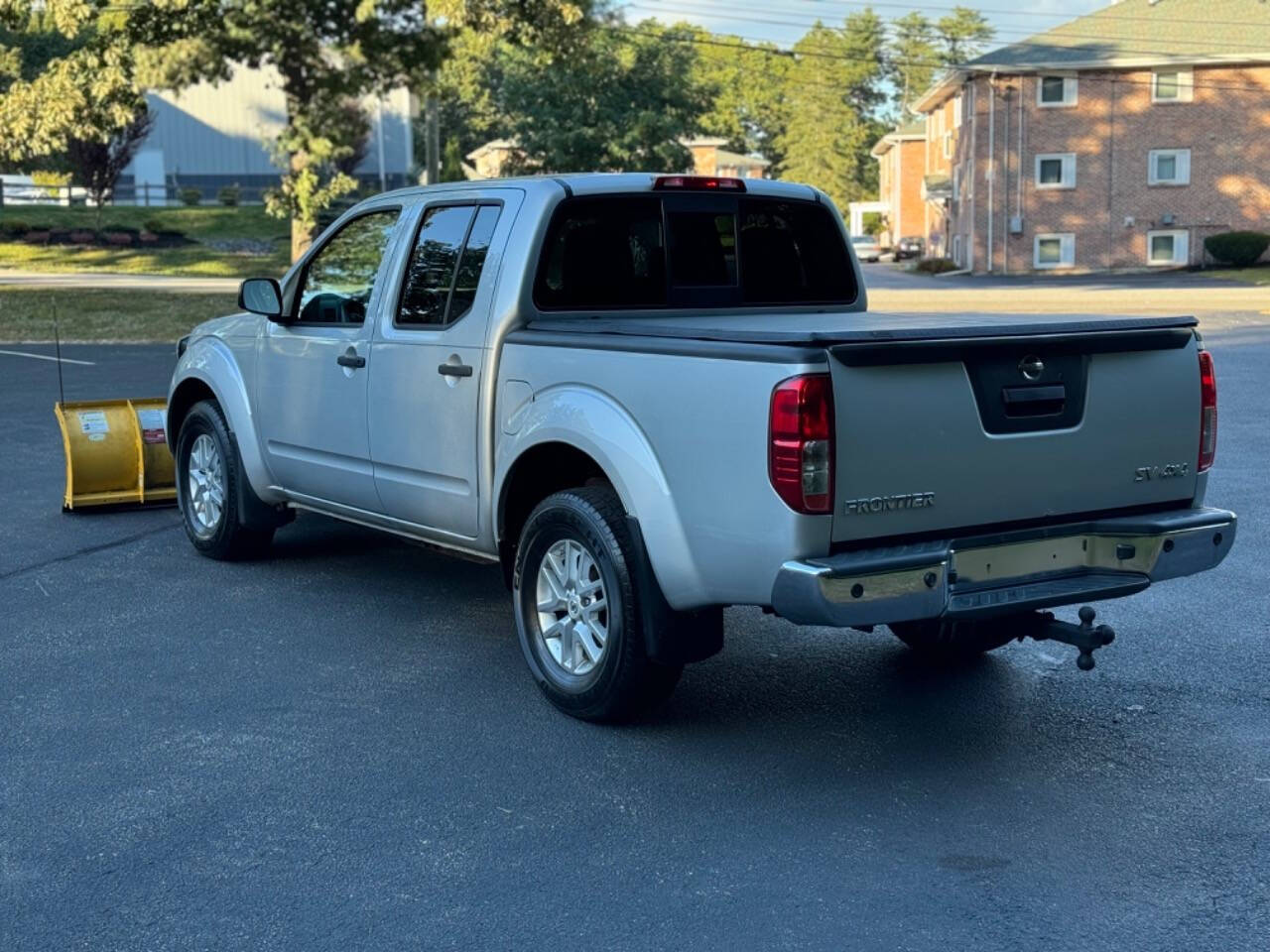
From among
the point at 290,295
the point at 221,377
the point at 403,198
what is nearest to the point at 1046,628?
the point at 403,198

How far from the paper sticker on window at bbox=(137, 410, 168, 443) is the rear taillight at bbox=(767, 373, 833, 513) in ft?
20.9

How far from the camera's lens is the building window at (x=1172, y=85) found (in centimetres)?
5069

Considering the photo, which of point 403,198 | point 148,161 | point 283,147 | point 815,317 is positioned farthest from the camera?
point 148,161

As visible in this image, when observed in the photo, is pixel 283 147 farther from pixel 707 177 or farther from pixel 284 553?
pixel 707 177

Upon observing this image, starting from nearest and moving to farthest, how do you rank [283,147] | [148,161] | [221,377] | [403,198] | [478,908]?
[478,908], [403,198], [221,377], [283,147], [148,161]

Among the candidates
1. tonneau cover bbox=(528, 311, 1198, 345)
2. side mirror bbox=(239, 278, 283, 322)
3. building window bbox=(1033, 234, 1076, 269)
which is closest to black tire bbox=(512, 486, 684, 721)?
tonneau cover bbox=(528, 311, 1198, 345)

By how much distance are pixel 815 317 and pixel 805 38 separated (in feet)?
506

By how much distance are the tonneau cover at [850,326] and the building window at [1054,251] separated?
47.1 meters

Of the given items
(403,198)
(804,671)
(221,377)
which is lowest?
(804,671)

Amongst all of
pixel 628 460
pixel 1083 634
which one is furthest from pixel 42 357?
pixel 1083 634

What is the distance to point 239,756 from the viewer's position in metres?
5.39

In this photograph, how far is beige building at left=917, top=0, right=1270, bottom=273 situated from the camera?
50469 millimetres

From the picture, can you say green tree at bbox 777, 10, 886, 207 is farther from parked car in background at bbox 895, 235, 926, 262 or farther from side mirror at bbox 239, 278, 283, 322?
side mirror at bbox 239, 278, 283, 322

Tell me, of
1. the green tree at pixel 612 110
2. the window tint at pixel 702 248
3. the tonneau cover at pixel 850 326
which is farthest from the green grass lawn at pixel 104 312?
the green tree at pixel 612 110
